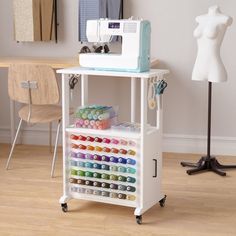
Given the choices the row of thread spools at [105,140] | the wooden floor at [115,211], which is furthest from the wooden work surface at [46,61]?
the row of thread spools at [105,140]

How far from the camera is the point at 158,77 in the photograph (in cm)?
328

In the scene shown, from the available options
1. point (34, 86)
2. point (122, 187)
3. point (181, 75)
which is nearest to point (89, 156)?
point (122, 187)

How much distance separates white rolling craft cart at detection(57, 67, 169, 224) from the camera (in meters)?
3.17

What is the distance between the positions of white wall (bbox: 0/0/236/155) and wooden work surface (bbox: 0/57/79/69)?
0.31m

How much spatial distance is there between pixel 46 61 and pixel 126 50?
1491 mm

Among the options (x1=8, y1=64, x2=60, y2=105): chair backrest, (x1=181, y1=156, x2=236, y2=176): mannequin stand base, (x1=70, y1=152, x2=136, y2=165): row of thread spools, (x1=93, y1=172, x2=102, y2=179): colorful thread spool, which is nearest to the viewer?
(x1=70, y1=152, x2=136, y2=165): row of thread spools

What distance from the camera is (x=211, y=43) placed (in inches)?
158

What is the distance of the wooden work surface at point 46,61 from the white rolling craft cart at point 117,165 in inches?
34.4

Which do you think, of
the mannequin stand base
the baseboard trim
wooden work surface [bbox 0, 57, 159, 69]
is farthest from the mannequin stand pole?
wooden work surface [bbox 0, 57, 159, 69]

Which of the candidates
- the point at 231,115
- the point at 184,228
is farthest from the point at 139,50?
the point at 231,115

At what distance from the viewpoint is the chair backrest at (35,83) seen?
3955mm

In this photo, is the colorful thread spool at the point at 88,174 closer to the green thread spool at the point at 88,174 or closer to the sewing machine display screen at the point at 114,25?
the green thread spool at the point at 88,174

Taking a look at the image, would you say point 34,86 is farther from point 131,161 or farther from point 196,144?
point 196,144

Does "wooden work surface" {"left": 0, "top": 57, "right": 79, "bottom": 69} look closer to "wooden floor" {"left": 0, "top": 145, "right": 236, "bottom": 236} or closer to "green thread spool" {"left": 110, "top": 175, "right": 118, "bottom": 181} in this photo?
"wooden floor" {"left": 0, "top": 145, "right": 236, "bottom": 236}
